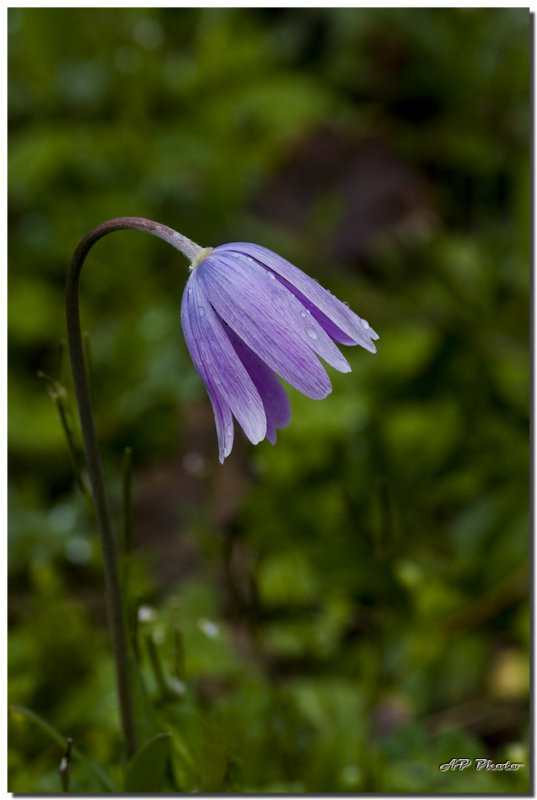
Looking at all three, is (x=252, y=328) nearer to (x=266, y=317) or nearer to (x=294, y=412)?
→ (x=266, y=317)

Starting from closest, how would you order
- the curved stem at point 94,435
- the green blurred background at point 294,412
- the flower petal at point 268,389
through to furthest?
the curved stem at point 94,435 < the flower petal at point 268,389 < the green blurred background at point 294,412

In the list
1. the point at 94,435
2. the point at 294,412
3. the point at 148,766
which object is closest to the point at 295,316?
the point at 94,435

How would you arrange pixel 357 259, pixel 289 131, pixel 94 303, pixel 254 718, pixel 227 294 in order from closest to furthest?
pixel 227 294 < pixel 254 718 < pixel 94 303 < pixel 357 259 < pixel 289 131

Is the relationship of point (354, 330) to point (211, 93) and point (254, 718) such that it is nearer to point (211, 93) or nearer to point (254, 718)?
point (254, 718)

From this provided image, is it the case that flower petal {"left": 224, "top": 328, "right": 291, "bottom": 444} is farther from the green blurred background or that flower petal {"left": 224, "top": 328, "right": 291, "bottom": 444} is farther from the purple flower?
the green blurred background

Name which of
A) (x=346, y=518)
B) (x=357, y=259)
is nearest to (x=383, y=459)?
(x=346, y=518)

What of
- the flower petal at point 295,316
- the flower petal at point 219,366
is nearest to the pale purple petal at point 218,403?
the flower petal at point 219,366

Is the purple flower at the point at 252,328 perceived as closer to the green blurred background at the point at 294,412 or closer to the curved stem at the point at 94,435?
the curved stem at the point at 94,435
